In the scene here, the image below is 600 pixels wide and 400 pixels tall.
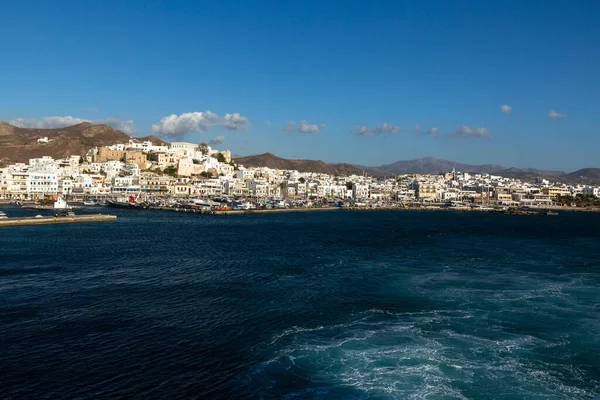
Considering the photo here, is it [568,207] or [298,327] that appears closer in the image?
[298,327]

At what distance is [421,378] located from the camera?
8.10 metres

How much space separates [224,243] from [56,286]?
11204mm

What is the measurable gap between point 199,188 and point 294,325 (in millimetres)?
56257

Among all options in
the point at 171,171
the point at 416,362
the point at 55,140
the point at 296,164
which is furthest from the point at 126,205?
the point at 296,164

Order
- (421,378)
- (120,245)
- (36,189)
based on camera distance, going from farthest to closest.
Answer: (36,189), (120,245), (421,378)

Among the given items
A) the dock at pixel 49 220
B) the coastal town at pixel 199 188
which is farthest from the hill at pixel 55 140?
the dock at pixel 49 220

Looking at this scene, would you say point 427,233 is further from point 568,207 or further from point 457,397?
point 568,207

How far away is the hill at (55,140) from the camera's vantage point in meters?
94.9

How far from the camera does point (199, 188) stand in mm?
65062

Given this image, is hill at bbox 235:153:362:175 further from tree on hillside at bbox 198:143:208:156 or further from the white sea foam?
the white sea foam

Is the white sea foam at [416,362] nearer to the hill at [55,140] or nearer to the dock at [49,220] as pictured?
the dock at [49,220]

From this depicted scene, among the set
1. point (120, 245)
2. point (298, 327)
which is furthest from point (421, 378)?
point (120, 245)

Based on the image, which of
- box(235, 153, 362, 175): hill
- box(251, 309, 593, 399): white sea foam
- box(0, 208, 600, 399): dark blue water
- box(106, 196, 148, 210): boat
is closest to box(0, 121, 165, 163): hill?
box(106, 196, 148, 210): boat

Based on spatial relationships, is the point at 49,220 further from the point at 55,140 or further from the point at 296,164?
the point at 296,164
